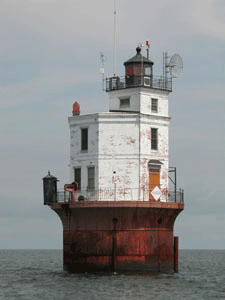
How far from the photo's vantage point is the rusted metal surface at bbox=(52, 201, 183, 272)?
192ft

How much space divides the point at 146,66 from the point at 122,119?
496 cm

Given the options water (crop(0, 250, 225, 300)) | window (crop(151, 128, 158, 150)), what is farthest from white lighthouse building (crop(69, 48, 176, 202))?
water (crop(0, 250, 225, 300))

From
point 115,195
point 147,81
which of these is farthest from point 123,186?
point 147,81

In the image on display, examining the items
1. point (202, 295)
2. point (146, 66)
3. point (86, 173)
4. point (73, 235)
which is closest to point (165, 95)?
point (146, 66)

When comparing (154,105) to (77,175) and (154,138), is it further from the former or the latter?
(77,175)

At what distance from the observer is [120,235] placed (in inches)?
2311

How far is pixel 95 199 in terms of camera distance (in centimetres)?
6006

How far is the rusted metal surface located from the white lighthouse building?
1.44 m

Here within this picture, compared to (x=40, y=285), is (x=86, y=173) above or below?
above

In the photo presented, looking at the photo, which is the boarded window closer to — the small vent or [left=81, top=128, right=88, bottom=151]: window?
the small vent

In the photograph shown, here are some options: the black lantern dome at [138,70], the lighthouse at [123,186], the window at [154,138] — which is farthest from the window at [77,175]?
the black lantern dome at [138,70]

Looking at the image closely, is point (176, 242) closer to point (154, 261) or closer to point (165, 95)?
point (154, 261)

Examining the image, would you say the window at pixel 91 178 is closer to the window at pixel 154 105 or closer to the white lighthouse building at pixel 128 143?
the white lighthouse building at pixel 128 143

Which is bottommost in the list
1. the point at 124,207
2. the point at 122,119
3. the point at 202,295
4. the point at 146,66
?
the point at 202,295
